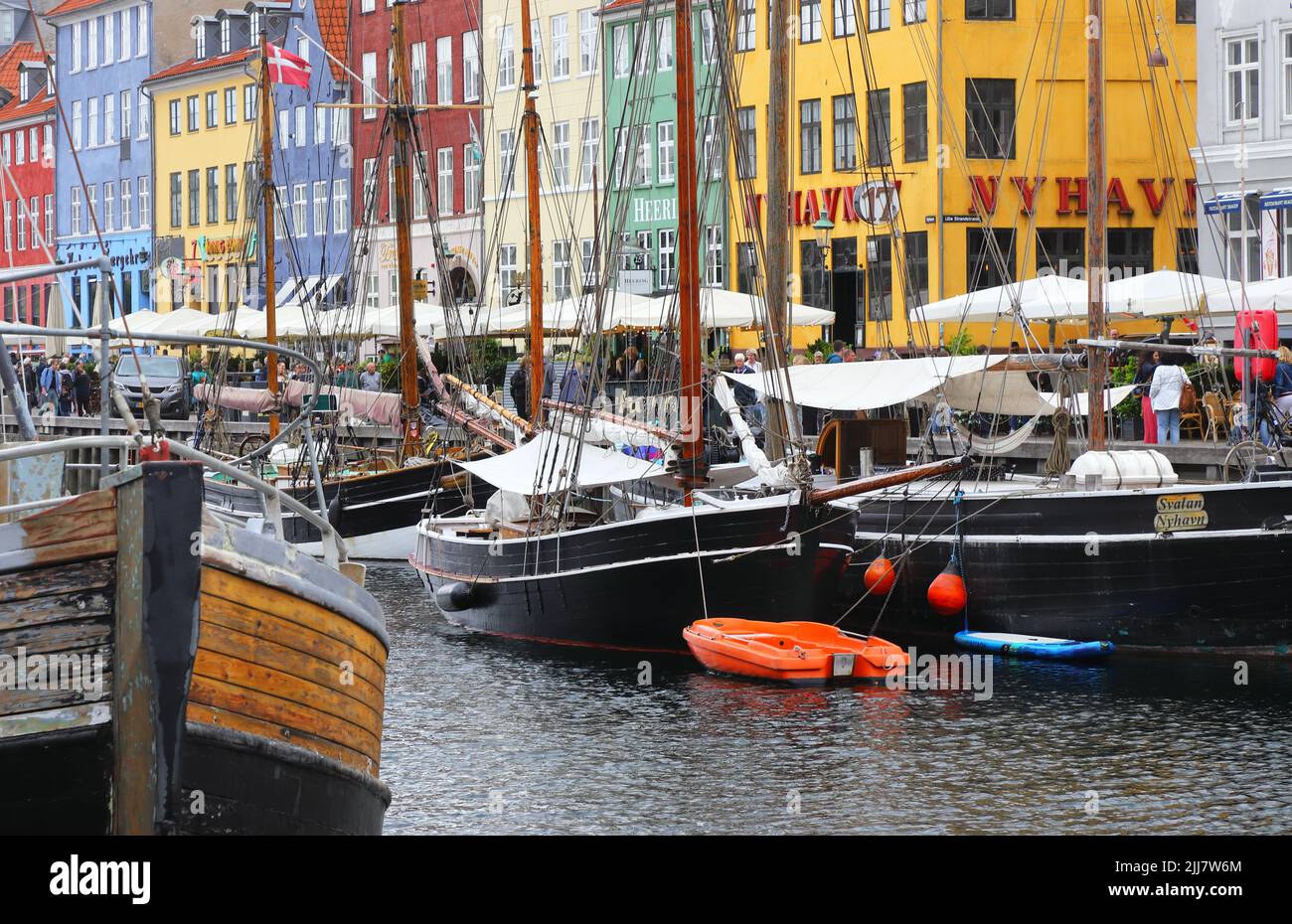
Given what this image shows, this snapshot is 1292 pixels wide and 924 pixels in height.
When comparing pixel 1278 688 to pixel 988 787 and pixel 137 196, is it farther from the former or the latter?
pixel 137 196

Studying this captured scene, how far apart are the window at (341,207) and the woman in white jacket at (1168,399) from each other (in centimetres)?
4744

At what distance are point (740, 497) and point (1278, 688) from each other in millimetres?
6313

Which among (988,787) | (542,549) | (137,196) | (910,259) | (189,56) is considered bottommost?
(988,787)

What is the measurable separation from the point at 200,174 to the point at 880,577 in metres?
63.3

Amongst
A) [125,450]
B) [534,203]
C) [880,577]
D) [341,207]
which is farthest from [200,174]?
[125,450]

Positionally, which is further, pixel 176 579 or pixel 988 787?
pixel 988 787

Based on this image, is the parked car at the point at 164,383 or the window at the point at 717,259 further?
the window at the point at 717,259

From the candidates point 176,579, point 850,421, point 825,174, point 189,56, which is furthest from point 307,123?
point 176,579

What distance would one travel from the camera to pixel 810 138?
52.7 meters

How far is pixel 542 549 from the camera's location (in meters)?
22.6

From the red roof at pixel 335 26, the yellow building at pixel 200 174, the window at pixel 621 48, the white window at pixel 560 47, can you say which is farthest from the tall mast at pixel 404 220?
the yellow building at pixel 200 174

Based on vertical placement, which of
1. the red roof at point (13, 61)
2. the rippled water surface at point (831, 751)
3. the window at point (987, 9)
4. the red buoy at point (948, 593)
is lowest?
the rippled water surface at point (831, 751)

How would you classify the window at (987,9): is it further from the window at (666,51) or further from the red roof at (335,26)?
the red roof at (335,26)

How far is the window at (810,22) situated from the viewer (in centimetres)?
5269
